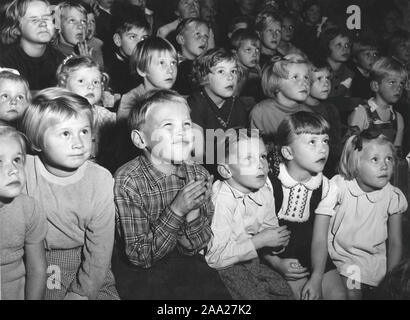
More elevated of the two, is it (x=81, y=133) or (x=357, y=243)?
(x=81, y=133)

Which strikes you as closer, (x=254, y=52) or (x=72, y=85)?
(x=72, y=85)

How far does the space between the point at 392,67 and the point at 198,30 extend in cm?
70

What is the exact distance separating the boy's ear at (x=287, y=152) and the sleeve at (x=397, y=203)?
32 cm

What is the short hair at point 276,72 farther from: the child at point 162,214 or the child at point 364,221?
the child at point 162,214

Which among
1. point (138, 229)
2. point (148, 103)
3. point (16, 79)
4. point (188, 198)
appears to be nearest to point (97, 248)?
point (138, 229)

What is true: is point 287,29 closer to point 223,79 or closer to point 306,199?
point 223,79

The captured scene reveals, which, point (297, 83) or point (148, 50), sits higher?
point (148, 50)

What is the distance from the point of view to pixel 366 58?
188cm

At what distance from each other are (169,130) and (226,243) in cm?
33

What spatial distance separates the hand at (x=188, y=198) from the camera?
1.17 meters

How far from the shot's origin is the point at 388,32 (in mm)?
1833

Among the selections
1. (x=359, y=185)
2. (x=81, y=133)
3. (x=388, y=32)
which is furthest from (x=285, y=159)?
(x=388, y=32)

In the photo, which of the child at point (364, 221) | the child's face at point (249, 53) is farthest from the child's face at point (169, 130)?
the child's face at point (249, 53)

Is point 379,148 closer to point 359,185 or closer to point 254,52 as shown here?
point 359,185
